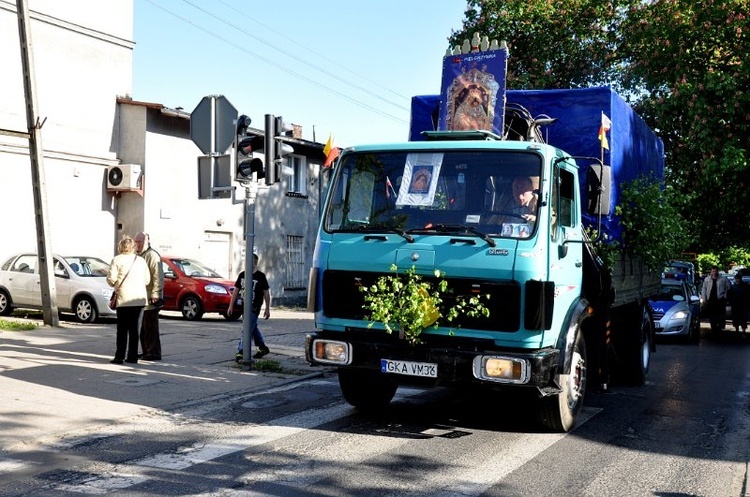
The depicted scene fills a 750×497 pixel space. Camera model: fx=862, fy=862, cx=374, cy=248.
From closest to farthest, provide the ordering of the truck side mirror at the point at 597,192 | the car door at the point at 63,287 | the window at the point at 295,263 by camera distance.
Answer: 1. the truck side mirror at the point at 597,192
2. the car door at the point at 63,287
3. the window at the point at 295,263

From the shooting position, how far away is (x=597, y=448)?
7.49 m

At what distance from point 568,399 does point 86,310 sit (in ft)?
41.8

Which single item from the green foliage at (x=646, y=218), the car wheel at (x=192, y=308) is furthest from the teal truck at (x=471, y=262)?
the car wheel at (x=192, y=308)

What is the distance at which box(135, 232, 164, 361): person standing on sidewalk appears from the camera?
38.8ft

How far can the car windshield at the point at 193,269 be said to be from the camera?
819 inches

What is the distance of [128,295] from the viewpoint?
1127 centimetres

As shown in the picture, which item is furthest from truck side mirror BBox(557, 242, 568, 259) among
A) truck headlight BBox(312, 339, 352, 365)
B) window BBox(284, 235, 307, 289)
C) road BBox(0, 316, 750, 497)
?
window BBox(284, 235, 307, 289)

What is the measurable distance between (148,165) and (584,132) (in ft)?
53.9

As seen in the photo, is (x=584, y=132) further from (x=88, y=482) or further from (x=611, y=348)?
(x=88, y=482)

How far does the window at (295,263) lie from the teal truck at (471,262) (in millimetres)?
20378

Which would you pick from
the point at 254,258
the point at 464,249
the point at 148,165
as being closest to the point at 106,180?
the point at 148,165

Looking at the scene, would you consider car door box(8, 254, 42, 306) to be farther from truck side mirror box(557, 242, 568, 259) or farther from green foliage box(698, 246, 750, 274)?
green foliage box(698, 246, 750, 274)

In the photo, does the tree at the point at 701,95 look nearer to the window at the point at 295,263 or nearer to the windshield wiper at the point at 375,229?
the window at the point at 295,263

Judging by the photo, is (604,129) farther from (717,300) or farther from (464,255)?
(717,300)
